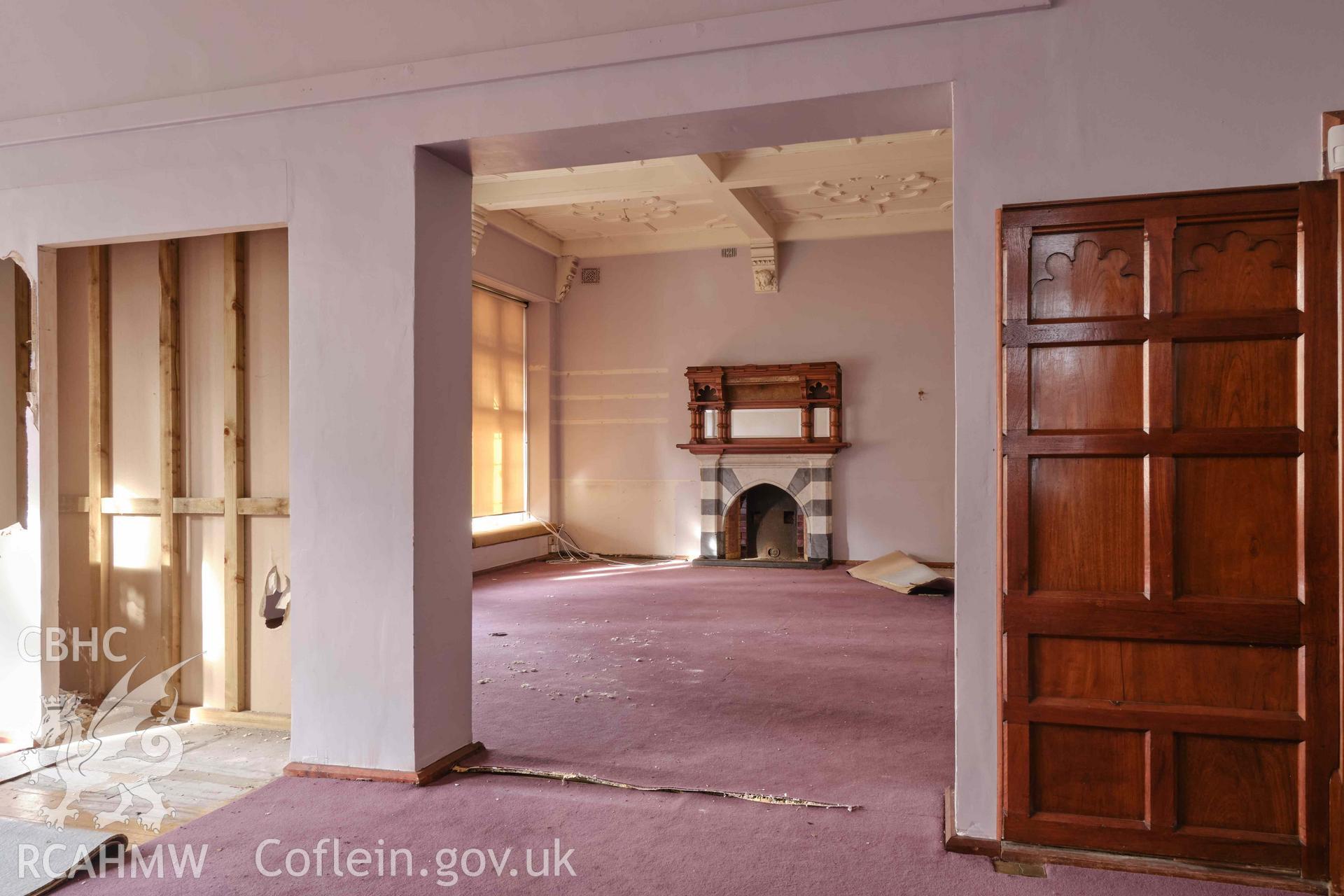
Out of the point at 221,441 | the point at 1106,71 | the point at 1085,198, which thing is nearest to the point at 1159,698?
the point at 1085,198

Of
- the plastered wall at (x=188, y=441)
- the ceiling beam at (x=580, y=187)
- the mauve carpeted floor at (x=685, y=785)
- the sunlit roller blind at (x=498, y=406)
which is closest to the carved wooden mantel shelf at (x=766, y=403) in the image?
the sunlit roller blind at (x=498, y=406)

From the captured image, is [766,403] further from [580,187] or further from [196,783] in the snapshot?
[196,783]

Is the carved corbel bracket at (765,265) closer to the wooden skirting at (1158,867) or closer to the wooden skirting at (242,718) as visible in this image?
the wooden skirting at (242,718)

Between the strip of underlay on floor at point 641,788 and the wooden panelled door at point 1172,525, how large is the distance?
65 centimetres

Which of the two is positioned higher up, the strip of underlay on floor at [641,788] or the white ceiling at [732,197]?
the white ceiling at [732,197]

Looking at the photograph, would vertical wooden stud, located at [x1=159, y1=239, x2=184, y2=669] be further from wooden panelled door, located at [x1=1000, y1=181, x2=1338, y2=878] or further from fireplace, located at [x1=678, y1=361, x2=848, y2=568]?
fireplace, located at [x1=678, y1=361, x2=848, y2=568]

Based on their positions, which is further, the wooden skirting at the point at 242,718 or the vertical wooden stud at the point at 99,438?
the vertical wooden stud at the point at 99,438

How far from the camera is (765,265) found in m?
9.02

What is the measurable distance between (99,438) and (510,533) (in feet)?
17.1

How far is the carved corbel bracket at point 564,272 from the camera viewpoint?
9805 mm

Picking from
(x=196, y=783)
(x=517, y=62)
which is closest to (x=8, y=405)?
(x=196, y=783)

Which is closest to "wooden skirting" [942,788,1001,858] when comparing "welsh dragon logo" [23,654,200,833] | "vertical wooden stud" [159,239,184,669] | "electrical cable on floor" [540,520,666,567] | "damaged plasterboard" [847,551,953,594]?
"welsh dragon logo" [23,654,200,833]

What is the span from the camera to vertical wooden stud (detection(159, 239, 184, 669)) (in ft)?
12.5

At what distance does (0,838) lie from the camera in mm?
2643
